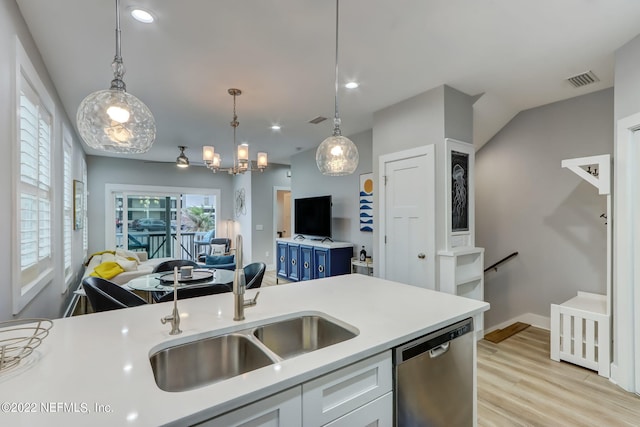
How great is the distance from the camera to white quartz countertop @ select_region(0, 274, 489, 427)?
2.49ft

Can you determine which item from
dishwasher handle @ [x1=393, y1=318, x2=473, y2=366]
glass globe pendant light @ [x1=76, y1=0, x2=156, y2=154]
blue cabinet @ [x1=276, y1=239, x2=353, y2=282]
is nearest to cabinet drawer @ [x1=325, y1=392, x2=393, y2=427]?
dishwasher handle @ [x1=393, y1=318, x2=473, y2=366]

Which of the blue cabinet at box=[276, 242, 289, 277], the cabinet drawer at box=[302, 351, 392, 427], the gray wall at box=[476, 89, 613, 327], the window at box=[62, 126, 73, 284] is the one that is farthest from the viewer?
the blue cabinet at box=[276, 242, 289, 277]

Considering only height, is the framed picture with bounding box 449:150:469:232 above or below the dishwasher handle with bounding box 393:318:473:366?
above

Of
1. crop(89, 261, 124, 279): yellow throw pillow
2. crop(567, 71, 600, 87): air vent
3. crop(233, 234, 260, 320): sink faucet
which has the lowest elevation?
crop(89, 261, 124, 279): yellow throw pillow

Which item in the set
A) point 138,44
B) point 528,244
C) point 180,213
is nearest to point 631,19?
point 528,244

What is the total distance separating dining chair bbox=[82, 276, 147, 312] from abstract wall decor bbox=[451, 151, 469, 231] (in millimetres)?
3102

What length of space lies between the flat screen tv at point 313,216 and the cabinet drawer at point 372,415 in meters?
3.99

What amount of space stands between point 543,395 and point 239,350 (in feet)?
8.08

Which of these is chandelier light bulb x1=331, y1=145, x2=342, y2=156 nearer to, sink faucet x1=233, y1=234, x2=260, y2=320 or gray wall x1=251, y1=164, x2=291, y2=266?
sink faucet x1=233, y1=234, x2=260, y2=320

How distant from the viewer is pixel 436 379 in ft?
4.60

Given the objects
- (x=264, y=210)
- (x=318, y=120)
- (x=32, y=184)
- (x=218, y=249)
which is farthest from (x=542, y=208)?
(x=218, y=249)

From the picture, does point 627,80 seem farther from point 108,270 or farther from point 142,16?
point 108,270

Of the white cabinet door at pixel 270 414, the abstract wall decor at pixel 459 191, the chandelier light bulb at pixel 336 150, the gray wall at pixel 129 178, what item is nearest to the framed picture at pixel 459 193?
the abstract wall decor at pixel 459 191

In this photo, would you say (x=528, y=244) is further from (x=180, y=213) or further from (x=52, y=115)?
(x=180, y=213)
